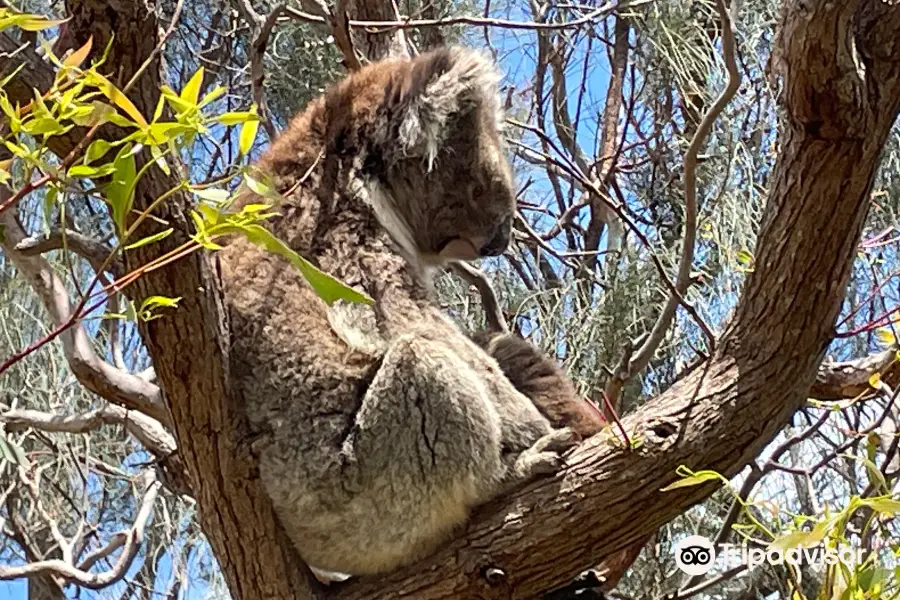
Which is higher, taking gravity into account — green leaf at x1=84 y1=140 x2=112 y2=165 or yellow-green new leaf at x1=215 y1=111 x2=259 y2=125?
yellow-green new leaf at x1=215 y1=111 x2=259 y2=125

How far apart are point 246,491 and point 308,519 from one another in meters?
0.20

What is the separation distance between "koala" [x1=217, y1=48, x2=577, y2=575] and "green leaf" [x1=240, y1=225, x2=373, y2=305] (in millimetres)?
959

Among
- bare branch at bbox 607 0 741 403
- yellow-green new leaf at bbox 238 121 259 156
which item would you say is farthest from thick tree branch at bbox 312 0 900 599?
yellow-green new leaf at bbox 238 121 259 156

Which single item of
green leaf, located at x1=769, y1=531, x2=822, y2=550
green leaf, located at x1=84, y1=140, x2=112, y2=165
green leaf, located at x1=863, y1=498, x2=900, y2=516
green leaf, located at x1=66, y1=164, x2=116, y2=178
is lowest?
green leaf, located at x1=769, y1=531, x2=822, y2=550

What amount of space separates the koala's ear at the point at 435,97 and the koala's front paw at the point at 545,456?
71cm

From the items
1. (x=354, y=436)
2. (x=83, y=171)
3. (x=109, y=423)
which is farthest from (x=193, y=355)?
(x=109, y=423)

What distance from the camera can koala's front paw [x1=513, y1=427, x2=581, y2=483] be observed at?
80.2 inches

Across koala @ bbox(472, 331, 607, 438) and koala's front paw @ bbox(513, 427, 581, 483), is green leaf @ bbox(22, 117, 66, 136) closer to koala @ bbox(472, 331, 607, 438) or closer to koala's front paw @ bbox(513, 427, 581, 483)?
koala's front paw @ bbox(513, 427, 581, 483)

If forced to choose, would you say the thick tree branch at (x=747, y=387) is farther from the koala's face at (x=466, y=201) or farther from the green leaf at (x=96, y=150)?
the green leaf at (x=96, y=150)

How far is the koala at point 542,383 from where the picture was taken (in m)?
2.45

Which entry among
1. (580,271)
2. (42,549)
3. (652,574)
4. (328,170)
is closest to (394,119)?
(328,170)

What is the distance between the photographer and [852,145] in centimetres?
171

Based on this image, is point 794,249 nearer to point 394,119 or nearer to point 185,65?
point 394,119

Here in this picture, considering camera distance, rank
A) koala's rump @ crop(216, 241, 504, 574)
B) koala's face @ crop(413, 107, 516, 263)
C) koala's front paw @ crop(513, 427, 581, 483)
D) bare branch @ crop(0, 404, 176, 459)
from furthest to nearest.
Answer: bare branch @ crop(0, 404, 176, 459)
koala's face @ crop(413, 107, 516, 263)
koala's rump @ crop(216, 241, 504, 574)
koala's front paw @ crop(513, 427, 581, 483)
